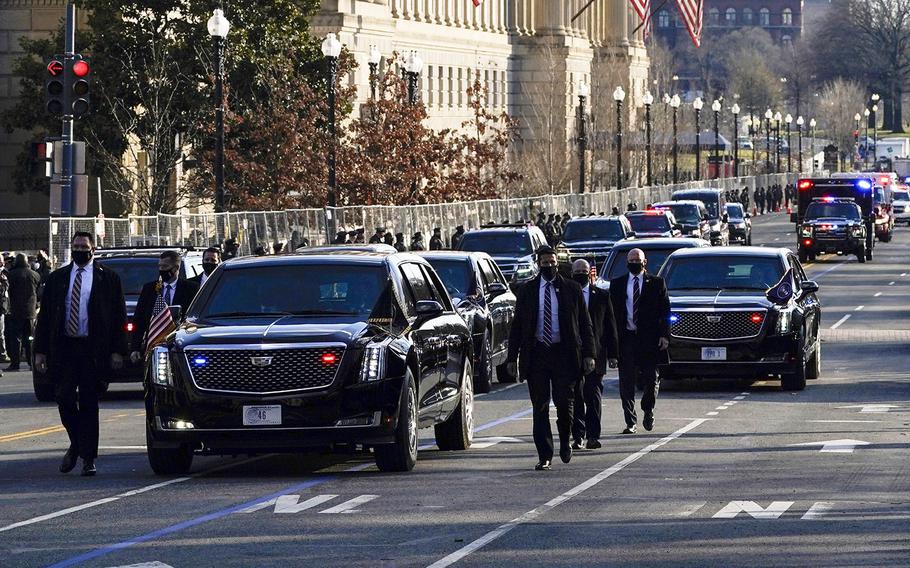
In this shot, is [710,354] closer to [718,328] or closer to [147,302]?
[718,328]

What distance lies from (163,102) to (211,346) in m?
41.8

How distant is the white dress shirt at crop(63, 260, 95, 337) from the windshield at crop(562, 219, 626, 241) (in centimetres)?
3267

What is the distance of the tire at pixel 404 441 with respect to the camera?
16.9 m

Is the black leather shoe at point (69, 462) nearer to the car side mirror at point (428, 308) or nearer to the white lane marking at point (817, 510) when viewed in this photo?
the car side mirror at point (428, 308)

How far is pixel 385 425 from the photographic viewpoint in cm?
1664

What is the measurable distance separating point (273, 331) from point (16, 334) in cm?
1730

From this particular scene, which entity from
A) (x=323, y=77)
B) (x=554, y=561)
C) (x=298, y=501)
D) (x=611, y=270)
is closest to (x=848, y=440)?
(x=298, y=501)

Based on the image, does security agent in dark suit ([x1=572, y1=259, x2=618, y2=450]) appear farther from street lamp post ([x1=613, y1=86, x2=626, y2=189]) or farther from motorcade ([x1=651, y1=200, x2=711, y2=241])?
street lamp post ([x1=613, y1=86, x2=626, y2=189])

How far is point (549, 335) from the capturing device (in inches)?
699

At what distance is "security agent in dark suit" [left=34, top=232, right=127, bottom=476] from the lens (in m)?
17.5

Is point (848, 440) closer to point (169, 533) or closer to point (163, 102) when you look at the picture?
point (169, 533)

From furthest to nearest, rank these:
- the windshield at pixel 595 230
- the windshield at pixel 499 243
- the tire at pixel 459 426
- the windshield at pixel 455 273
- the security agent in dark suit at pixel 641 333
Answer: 1. the windshield at pixel 595 230
2. the windshield at pixel 499 243
3. the windshield at pixel 455 273
4. the security agent in dark suit at pixel 641 333
5. the tire at pixel 459 426

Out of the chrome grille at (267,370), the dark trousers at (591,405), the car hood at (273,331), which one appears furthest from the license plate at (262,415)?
the dark trousers at (591,405)

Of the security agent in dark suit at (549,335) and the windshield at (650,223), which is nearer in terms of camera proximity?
the security agent in dark suit at (549,335)
